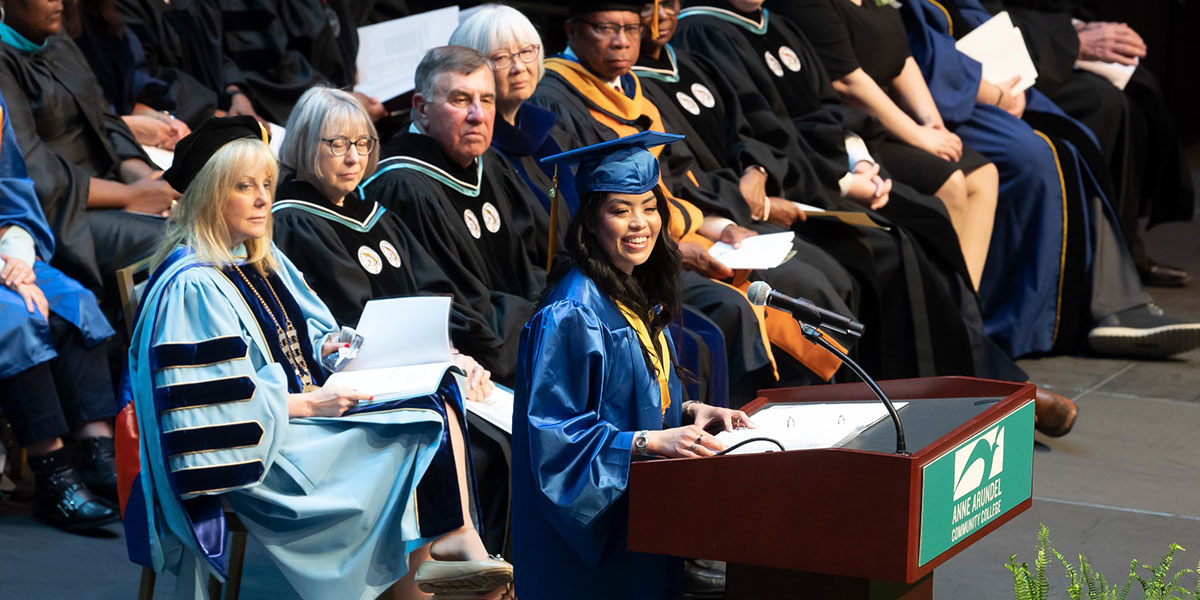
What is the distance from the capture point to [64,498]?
392 centimetres

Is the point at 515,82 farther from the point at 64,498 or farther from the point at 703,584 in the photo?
the point at 64,498

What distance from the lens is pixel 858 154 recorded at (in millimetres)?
5949

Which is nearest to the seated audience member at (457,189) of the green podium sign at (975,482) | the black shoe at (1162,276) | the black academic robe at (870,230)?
the black academic robe at (870,230)

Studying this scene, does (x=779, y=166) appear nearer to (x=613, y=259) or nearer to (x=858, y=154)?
(x=858, y=154)

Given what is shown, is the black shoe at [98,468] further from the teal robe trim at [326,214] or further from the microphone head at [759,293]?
the microphone head at [759,293]

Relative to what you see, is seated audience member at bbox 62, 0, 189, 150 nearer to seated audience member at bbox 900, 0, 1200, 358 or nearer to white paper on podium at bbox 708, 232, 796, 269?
white paper on podium at bbox 708, 232, 796, 269

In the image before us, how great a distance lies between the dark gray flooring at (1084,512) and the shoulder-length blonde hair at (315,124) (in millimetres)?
1042

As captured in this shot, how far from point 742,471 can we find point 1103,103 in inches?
219

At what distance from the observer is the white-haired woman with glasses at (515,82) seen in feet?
14.5

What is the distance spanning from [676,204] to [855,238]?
2.87ft

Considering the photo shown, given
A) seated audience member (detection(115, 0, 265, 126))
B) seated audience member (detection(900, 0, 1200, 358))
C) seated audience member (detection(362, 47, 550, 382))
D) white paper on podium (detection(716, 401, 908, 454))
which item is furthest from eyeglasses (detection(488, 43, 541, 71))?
seated audience member (detection(900, 0, 1200, 358))

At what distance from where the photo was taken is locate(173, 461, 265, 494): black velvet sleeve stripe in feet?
10.0

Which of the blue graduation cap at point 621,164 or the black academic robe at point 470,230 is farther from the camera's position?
the black academic robe at point 470,230

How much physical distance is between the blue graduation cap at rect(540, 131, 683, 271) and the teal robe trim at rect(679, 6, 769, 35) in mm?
3158
